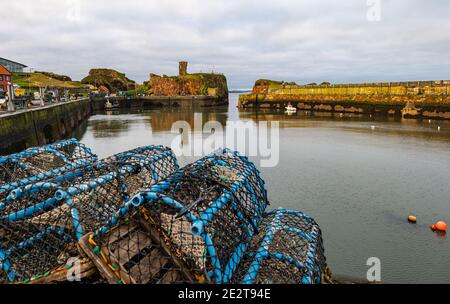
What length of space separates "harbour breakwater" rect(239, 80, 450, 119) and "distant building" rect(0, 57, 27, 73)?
135 ft

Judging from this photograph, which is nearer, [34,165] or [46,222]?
[46,222]

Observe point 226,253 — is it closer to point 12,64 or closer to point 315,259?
point 315,259

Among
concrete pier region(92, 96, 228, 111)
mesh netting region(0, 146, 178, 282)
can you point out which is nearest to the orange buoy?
mesh netting region(0, 146, 178, 282)

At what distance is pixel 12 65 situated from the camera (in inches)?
2296

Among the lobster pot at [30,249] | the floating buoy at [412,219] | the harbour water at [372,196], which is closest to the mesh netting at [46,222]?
the lobster pot at [30,249]

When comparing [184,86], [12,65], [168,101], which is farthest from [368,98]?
[12,65]

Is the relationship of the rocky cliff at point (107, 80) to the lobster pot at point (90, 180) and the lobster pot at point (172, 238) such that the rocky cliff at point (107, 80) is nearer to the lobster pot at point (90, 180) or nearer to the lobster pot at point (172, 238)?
the lobster pot at point (90, 180)

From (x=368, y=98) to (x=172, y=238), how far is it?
36474 mm

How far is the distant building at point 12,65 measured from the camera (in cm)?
5414

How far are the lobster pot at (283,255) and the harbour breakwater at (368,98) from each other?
95.6 ft

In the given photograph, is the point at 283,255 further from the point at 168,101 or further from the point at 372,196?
the point at 168,101

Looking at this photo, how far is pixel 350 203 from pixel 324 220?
1.35 metres

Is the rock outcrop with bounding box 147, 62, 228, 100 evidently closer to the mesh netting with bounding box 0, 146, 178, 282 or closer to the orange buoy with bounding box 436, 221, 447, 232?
the orange buoy with bounding box 436, 221, 447, 232

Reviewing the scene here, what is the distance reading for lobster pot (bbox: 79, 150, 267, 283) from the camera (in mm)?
2404
